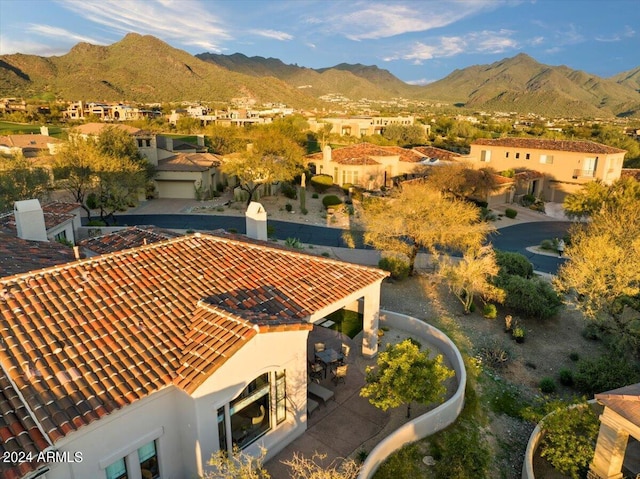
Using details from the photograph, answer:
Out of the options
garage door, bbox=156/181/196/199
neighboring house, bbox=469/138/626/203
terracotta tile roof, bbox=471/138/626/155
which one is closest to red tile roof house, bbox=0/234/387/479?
garage door, bbox=156/181/196/199

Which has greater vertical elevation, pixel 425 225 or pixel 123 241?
pixel 123 241

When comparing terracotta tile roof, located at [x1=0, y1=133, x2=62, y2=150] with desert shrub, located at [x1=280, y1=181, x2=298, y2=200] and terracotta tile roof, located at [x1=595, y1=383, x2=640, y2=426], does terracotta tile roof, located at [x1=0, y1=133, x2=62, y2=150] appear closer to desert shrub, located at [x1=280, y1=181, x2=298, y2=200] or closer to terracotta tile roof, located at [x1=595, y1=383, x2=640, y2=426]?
desert shrub, located at [x1=280, y1=181, x2=298, y2=200]

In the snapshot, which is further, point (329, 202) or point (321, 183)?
point (321, 183)

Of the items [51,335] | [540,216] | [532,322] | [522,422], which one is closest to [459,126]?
[540,216]

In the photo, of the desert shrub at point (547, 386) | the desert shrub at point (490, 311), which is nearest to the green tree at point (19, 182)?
the desert shrub at point (490, 311)

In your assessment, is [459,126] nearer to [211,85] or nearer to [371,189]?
[371,189]

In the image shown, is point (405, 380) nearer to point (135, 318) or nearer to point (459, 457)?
point (459, 457)

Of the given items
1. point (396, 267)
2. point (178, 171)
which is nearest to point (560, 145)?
point (396, 267)
